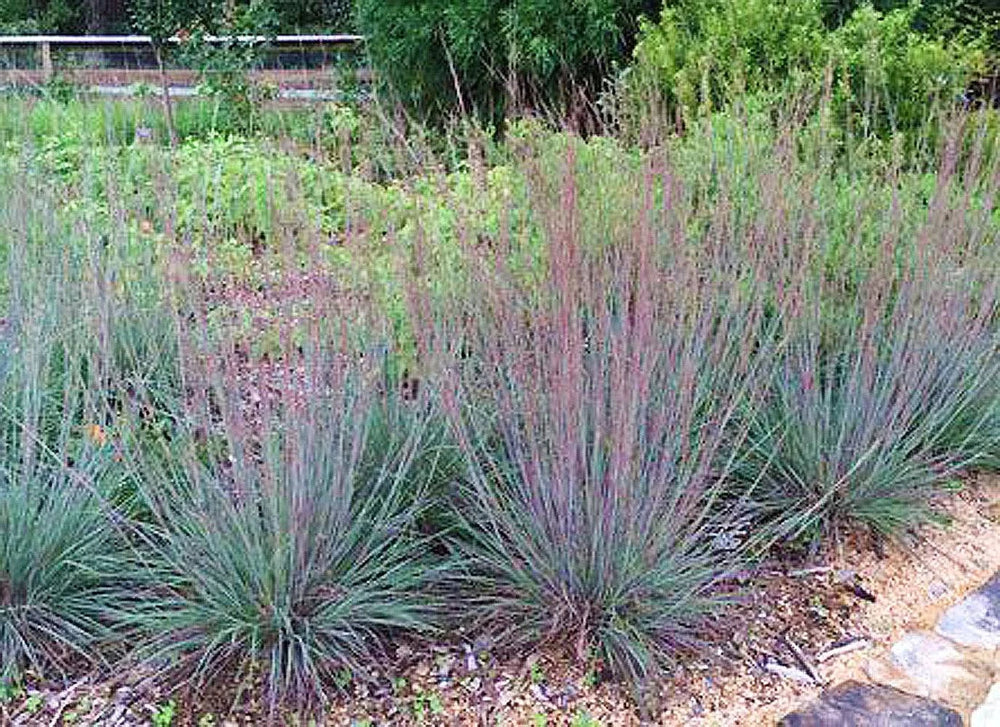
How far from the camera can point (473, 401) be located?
8.50 feet

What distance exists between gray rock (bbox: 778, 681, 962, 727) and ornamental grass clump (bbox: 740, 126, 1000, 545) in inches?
16.8

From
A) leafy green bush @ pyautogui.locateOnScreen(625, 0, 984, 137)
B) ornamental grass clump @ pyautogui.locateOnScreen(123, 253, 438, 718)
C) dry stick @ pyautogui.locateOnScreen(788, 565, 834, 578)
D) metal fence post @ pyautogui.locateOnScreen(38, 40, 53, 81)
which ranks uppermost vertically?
leafy green bush @ pyautogui.locateOnScreen(625, 0, 984, 137)

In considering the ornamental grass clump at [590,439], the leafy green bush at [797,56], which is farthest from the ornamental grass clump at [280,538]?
the leafy green bush at [797,56]

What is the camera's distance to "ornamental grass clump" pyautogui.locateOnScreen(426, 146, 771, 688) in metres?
2.30

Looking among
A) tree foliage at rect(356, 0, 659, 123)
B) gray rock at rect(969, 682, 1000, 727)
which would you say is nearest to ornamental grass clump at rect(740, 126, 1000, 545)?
gray rock at rect(969, 682, 1000, 727)

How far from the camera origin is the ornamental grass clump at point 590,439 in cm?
230

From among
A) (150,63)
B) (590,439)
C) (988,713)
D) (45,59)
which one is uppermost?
(45,59)

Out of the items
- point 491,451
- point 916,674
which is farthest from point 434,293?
point 916,674

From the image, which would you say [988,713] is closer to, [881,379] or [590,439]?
[881,379]

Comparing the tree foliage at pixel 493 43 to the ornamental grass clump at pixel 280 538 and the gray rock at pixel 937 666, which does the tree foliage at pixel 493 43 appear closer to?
the ornamental grass clump at pixel 280 538

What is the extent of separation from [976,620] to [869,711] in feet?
Answer: 1.72

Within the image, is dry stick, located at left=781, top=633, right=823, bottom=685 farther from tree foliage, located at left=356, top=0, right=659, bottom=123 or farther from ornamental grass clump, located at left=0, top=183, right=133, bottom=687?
tree foliage, located at left=356, top=0, right=659, bottom=123

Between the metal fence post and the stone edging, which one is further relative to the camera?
the metal fence post

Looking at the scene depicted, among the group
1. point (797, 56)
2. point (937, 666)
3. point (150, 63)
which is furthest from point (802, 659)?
point (150, 63)
